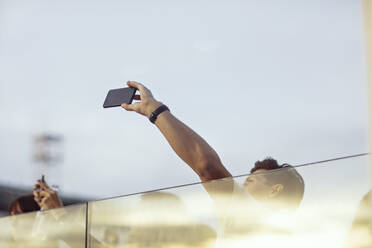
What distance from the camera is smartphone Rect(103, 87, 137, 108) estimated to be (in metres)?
1.98

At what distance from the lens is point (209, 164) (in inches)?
69.1

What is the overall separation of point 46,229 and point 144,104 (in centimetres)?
53

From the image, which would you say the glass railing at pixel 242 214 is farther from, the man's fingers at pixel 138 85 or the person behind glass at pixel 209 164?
the man's fingers at pixel 138 85

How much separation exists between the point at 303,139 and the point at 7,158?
5.14 meters

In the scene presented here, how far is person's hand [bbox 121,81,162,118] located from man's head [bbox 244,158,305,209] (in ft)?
1.88

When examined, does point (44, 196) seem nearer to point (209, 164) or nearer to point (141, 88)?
point (141, 88)

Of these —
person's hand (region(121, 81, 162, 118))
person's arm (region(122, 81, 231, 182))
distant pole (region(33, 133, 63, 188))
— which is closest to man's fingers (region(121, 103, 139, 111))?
person's hand (region(121, 81, 162, 118))

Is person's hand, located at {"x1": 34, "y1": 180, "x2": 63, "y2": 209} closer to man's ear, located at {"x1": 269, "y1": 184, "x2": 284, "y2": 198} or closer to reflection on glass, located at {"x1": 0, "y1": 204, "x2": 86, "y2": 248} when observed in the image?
reflection on glass, located at {"x1": 0, "y1": 204, "x2": 86, "y2": 248}

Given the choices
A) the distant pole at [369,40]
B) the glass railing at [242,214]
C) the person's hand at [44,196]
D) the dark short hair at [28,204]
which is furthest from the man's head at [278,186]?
the dark short hair at [28,204]

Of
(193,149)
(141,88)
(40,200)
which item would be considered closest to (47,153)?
(40,200)

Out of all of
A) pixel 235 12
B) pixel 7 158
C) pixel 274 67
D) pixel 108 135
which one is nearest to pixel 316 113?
pixel 274 67

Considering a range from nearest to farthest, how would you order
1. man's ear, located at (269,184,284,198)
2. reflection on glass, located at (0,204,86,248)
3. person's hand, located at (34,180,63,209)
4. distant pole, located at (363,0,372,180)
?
distant pole, located at (363,0,372,180), man's ear, located at (269,184,284,198), reflection on glass, located at (0,204,86,248), person's hand, located at (34,180,63,209)

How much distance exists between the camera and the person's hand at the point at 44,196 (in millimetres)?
2512

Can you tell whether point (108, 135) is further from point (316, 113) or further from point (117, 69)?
point (316, 113)
